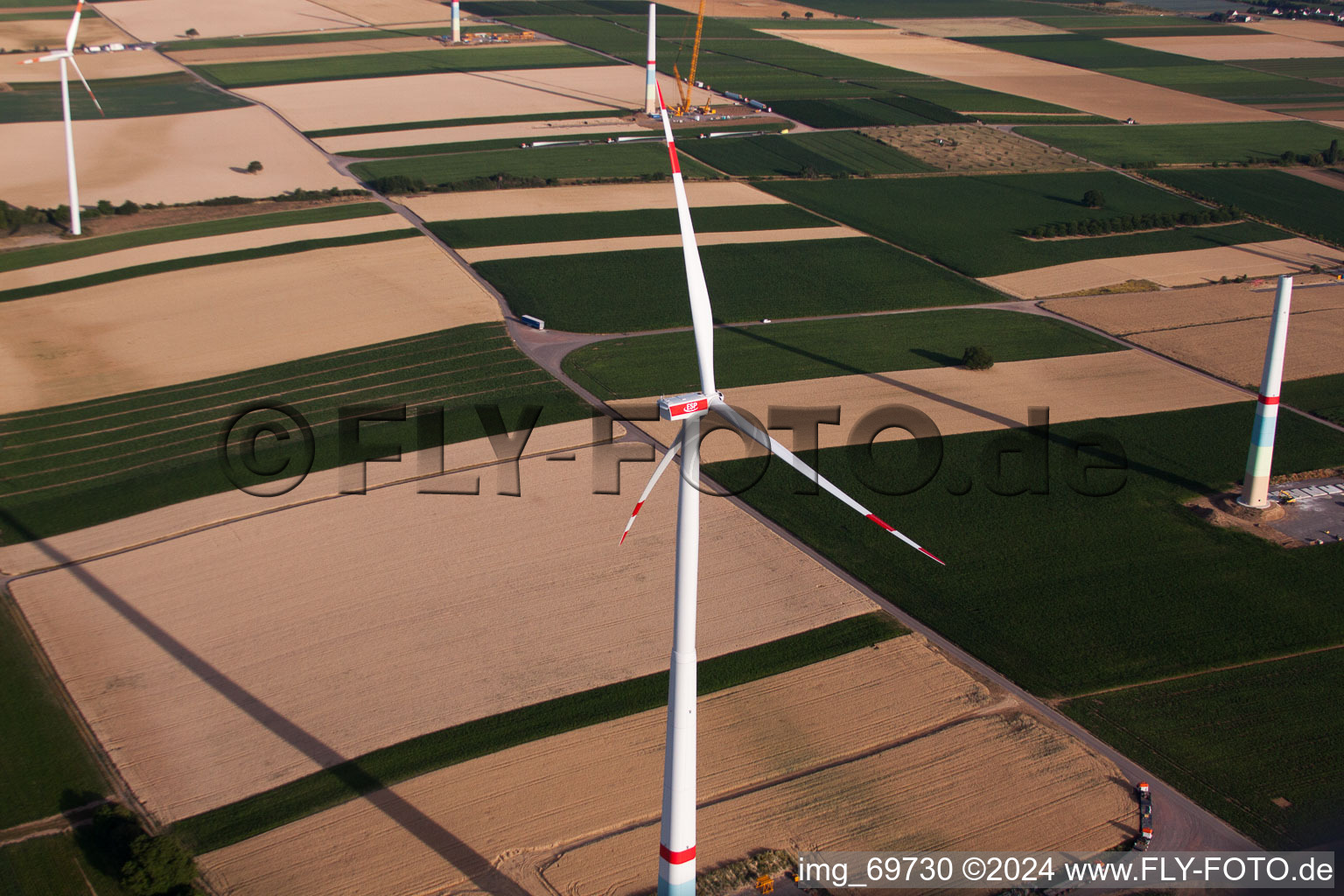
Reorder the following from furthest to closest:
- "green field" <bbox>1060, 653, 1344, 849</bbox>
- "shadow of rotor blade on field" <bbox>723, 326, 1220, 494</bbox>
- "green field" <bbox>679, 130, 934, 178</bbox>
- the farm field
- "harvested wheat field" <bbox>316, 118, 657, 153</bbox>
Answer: "harvested wheat field" <bbox>316, 118, 657, 153</bbox> < "green field" <bbox>679, 130, 934, 178</bbox> < the farm field < "shadow of rotor blade on field" <bbox>723, 326, 1220, 494</bbox> < "green field" <bbox>1060, 653, 1344, 849</bbox>

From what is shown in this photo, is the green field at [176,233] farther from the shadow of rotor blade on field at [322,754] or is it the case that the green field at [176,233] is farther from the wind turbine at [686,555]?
the wind turbine at [686,555]

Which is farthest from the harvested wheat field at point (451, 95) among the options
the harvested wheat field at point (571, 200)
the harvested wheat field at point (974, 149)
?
the harvested wheat field at point (974, 149)

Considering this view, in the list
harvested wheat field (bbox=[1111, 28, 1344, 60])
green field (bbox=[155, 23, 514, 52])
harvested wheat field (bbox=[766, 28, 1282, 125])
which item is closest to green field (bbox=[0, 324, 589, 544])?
harvested wheat field (bbox=[766, 28, 1282, 125])

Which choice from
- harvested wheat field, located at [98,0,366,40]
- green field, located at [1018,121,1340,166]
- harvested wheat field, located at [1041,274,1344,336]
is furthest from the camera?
harvested wheat field, located at [98,0,366,40]

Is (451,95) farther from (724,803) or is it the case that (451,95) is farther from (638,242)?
(724,803)

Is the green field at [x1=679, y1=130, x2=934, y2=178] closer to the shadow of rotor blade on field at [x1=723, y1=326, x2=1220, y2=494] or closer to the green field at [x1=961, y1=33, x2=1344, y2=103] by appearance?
the shadow of rotor blade on field at [x1=723, y1=326, x2=1220, y2=494]

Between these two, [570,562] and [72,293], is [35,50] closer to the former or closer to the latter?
[72,293]
